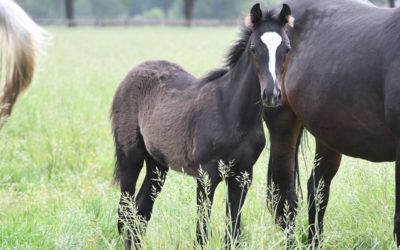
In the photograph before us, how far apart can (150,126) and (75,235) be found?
906 millimetres

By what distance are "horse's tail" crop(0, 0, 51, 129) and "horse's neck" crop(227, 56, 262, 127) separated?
2.11 metres

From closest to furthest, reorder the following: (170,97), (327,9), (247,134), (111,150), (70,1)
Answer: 1. (247,134)
2. (170,97)
3. (327,9)
4. (111,150)
5. (70,1)

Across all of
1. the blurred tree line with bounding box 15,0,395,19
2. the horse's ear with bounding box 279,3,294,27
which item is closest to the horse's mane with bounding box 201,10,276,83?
the horse's ear with bounding box 279,3,294,27

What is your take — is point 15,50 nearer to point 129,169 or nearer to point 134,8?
point 129,169

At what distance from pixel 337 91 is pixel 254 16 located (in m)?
0.78

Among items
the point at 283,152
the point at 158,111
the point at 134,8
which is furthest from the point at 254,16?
the point at 134,8

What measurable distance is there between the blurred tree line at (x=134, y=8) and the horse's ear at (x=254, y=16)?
2029 inches

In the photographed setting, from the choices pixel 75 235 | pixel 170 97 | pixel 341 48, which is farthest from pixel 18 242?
pixel 341 48

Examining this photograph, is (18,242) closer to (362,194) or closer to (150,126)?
(150,126)

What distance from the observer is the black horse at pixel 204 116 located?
9.80 ft

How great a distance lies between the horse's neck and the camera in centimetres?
320

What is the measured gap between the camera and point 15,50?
440 centimetres

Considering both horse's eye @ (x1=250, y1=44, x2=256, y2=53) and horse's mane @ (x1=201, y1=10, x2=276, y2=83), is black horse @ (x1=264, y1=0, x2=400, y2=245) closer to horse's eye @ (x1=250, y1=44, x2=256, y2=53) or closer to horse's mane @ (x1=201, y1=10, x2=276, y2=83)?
horse's mane @ (x1=201, y1=10, x2=276, y2=83)

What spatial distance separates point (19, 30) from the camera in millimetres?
4379
